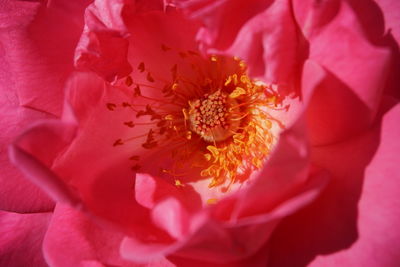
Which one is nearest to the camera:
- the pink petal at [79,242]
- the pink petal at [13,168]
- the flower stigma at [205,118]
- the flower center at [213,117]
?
the pink petal at [79,242]

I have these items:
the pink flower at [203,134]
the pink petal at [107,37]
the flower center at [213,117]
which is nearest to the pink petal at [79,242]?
the pink flower at [203,134]

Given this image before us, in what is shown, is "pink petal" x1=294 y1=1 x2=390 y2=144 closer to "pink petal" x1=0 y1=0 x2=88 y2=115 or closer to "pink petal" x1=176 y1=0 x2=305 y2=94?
"pink petal" x1=176 y1=0 x2=305 y2=94

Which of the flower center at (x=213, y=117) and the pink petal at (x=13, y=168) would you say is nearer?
the pink petal at (x=13, y=168)

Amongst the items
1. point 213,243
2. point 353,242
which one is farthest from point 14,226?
point 353,242

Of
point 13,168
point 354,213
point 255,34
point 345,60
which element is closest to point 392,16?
point 345,60

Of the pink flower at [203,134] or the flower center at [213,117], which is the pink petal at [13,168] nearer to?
the pink flower at [203,134]

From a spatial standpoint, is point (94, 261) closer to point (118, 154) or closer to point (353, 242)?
point (118, 154)
